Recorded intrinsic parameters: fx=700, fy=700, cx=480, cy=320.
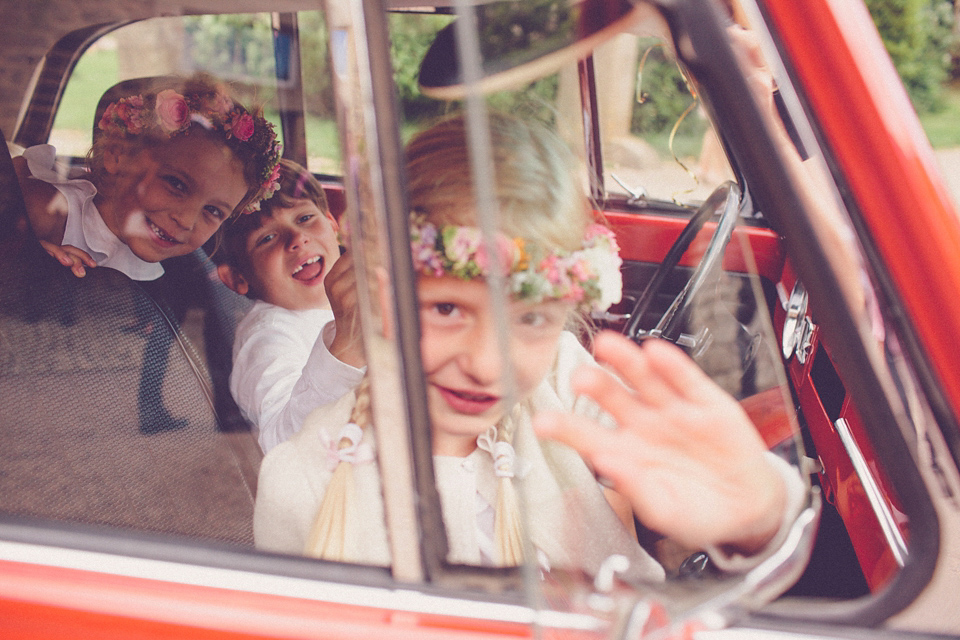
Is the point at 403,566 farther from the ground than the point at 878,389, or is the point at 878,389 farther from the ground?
the point at 878,389

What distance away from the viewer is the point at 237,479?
3.82ft

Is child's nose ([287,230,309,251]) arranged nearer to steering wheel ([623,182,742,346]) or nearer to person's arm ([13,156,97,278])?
person's arm ([13,156,97,278])

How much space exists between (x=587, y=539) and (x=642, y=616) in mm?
265

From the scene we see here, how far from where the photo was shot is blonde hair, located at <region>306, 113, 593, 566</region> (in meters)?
0.76

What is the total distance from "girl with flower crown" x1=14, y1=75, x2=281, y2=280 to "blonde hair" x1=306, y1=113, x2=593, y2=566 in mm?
844

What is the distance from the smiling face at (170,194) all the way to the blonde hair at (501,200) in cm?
84

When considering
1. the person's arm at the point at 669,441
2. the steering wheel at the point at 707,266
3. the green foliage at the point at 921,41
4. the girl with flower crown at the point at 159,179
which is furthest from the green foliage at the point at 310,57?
the green foliage at the point at 921,41

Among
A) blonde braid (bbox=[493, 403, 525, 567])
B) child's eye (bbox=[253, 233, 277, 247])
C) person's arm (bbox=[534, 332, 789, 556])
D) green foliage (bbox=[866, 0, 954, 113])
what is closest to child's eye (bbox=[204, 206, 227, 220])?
child's eye (bbox=[253, 233, 277, 247])

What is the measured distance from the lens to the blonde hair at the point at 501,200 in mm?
758

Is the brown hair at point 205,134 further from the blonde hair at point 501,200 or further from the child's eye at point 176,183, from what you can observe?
the blonde hair at point 501,200

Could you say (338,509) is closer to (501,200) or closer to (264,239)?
(501,200)

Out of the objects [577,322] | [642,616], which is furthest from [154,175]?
[642,616]

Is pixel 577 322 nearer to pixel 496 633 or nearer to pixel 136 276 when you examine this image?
pixel 496 633

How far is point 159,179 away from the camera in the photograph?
4.99 ft
